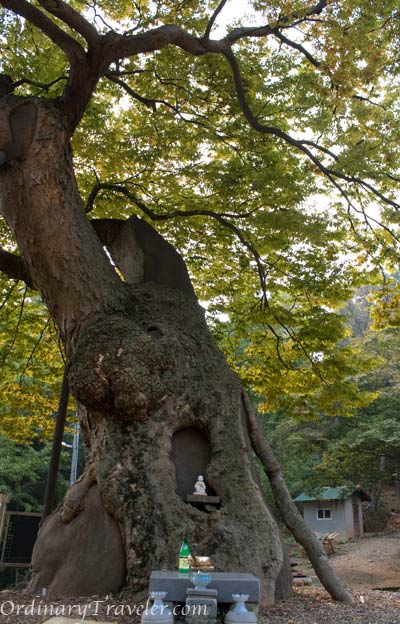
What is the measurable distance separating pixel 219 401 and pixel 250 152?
4720mm

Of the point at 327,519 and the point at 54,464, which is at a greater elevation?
the point at 54,464

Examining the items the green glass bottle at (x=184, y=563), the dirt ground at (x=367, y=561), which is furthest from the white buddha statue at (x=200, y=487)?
the dirt ground at (x=367, y=561)

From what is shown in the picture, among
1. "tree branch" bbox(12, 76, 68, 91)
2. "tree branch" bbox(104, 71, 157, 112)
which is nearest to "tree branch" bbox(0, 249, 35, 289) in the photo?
"tree branch" bbox(12, 76, 68, 91)

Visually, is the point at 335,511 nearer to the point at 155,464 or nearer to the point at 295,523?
the point at 295,523

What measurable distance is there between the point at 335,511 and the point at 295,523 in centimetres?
2212

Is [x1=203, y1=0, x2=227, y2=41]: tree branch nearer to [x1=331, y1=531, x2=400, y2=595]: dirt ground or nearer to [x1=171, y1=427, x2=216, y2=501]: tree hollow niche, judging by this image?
[x1=171, y1=427, x2=216, y2=501]: tree hollow niche

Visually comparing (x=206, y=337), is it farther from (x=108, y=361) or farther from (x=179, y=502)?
(x=179, y=502)

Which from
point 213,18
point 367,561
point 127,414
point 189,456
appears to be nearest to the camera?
point 127,414

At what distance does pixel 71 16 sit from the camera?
6422mm

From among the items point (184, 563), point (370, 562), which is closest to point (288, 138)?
point (184, 563)

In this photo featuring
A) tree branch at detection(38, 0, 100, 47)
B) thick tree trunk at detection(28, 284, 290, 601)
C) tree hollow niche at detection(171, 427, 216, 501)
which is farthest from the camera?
tree branch at detection(38, 0, 100, 47)

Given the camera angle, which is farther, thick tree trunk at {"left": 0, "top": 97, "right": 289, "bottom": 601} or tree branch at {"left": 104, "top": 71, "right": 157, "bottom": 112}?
tree branch at {"left": 104, "top": 71, "right": 157, "bottom": 112}

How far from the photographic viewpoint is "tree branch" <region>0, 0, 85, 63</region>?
6.61 m

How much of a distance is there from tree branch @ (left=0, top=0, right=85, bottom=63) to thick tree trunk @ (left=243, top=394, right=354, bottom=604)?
4.84 m
